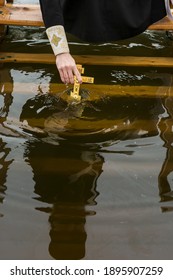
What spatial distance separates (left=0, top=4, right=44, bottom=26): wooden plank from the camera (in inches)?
122

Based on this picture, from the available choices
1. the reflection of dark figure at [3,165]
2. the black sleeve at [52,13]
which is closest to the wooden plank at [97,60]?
the black sleeve at [52,13]

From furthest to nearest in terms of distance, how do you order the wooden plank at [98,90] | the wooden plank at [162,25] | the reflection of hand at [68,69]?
the wooden plank at [162,25], the wooden plank at [98,90], the reflection of hand at [68,69]

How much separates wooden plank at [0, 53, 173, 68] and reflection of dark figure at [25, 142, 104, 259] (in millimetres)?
1089

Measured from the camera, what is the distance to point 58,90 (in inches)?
110

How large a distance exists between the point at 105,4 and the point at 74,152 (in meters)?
1.05

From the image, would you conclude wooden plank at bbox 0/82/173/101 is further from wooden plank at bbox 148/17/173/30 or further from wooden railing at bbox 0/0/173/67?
wooden plank at bbox 148/17/173/30

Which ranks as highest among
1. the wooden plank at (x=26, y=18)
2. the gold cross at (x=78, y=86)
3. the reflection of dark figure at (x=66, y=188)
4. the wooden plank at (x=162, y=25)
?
the wooden plank at (x=26, y=18)

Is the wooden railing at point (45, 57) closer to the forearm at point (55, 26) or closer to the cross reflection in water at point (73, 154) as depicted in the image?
the cross reflection in water at point (73, 154)

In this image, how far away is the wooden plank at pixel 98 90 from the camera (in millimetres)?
2750

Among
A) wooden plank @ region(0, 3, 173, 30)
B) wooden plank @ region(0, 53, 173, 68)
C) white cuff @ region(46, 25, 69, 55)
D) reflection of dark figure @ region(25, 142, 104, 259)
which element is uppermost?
wooden plank @ region(0, 3, 173, 30)

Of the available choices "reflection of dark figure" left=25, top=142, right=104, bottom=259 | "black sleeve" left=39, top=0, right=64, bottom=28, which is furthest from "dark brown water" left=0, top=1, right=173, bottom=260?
"black sleeve" left=39, top=0, right=64, bottom=28
